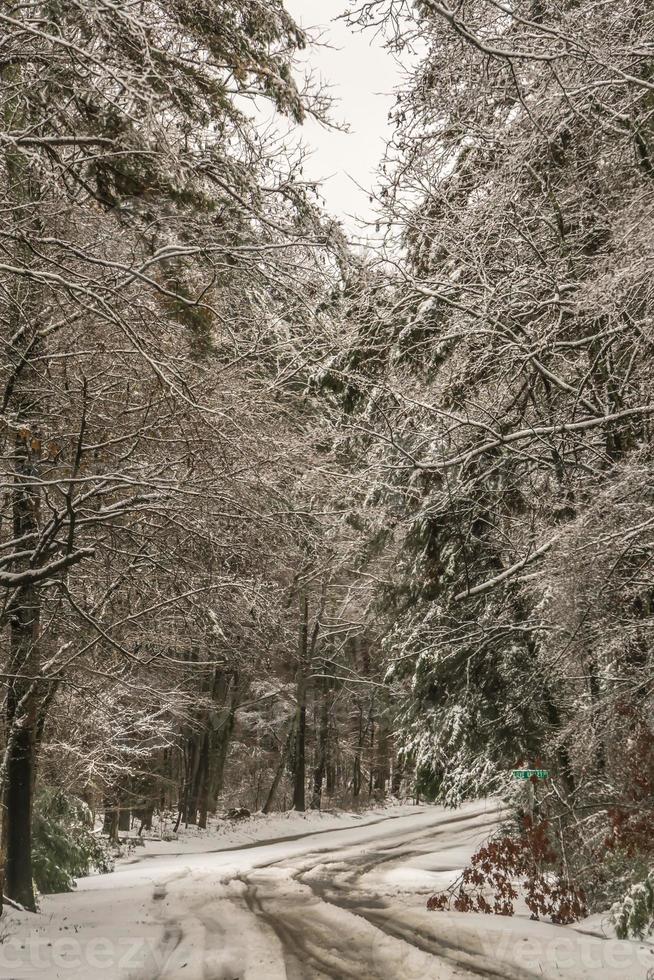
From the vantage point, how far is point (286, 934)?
8.47 meters

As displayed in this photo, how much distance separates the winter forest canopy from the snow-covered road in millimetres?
1038

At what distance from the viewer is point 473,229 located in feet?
22.5

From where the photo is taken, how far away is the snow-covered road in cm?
672

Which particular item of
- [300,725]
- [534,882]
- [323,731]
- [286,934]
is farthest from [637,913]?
[323,731]

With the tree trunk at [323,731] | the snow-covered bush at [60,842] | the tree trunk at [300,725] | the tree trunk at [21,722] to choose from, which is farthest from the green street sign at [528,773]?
the tree trunk at [323,731]

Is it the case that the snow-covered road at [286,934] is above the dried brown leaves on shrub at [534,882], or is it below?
below

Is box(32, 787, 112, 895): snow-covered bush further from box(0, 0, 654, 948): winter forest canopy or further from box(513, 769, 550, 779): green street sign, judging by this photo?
box(513, 769, 550, 779): green street sign

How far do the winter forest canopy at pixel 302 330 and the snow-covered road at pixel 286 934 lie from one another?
1.04m

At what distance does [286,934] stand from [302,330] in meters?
6.36

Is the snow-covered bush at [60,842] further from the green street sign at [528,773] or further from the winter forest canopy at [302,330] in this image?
the green street sign at [528,773]

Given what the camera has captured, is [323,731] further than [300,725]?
Yes

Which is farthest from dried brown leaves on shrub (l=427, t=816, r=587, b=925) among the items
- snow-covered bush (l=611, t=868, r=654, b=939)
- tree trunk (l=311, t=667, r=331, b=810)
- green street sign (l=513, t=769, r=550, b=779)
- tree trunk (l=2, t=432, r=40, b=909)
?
tree trunk (l=311, t=667, r=331, b=810)

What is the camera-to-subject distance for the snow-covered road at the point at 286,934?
22.1 ft

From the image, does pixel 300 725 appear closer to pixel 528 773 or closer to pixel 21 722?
pixel 528 773
